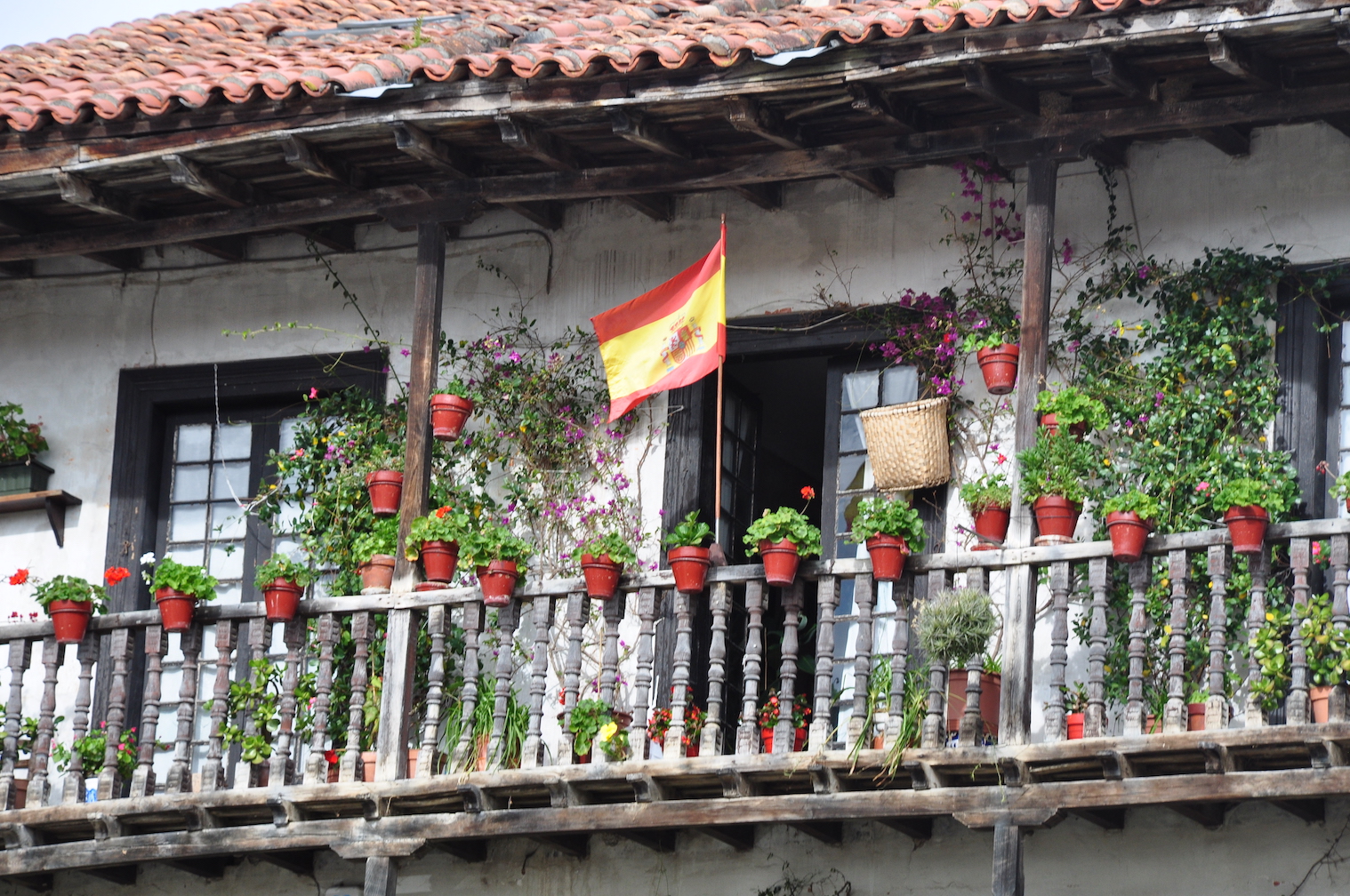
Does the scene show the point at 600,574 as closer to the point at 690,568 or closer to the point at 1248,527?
the point at 690,568

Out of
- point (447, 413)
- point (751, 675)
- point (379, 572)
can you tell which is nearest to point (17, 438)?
point (379, 572)

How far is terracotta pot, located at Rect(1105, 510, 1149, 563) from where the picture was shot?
8.45 m

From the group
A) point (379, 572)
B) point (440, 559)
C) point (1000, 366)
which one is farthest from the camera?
point (379, 572)

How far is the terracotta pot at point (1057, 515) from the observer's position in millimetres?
8789

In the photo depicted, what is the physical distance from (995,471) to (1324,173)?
6.71 ft

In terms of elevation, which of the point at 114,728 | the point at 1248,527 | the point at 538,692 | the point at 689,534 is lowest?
the point at 114,728

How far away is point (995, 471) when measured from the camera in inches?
396

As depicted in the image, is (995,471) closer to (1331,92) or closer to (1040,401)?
(1040,401)

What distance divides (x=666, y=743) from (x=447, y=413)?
1.98m

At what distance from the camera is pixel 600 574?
925 centimetres

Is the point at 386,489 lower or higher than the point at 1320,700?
higher

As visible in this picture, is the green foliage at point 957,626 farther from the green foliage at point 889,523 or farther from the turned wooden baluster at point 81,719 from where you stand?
the turned wooden baluster at point 81,719

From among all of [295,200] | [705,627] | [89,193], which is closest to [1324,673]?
[705,627]

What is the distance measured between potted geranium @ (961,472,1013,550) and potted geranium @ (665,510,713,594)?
4.21ft
